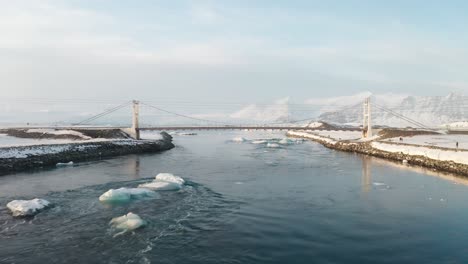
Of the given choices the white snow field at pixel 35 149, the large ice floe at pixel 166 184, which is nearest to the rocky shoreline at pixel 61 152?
the white snow field at pixel 35 149

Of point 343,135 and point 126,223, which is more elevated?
point 343,135

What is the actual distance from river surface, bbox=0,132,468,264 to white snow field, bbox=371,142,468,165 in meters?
3.89

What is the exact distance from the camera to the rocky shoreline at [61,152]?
2519 centimetres

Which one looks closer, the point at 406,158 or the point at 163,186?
the point at 163,186

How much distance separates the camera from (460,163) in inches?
960

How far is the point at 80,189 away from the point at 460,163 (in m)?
22.9

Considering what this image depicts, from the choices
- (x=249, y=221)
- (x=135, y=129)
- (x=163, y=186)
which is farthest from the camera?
(x=135, y=129)

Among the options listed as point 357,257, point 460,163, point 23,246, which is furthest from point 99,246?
point 460,163

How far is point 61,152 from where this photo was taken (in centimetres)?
3030

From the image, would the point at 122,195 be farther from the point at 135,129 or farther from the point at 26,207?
the point at 135,129

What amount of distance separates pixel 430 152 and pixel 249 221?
2121cm

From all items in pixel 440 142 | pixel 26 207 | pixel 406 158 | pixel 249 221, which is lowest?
pixel 249 221

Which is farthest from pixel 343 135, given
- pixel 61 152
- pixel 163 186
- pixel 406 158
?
pixel 163 186

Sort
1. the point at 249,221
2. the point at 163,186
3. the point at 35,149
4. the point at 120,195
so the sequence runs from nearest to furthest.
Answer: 1. the point at 249,221
2. the point at 120,195
3. the point at 163,186
4. the point at 35,149
